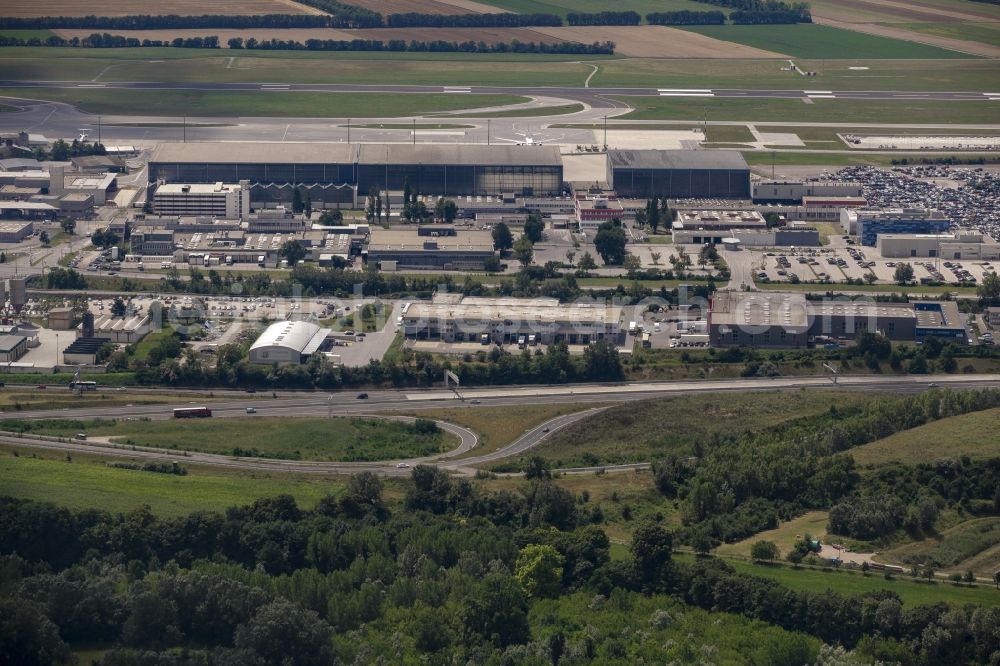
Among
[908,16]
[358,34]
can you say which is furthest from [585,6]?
[908,16]

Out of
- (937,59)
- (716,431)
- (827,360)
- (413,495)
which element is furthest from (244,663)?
(937,59)

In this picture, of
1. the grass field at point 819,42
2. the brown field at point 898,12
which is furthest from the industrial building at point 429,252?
the brown field at point 898,12

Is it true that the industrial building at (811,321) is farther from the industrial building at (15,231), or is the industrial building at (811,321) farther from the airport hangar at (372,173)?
the industrial building at (15,231)

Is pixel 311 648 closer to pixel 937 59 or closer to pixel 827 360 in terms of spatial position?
pixel 827 360

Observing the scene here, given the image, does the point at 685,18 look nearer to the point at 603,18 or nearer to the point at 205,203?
the point at 603,18

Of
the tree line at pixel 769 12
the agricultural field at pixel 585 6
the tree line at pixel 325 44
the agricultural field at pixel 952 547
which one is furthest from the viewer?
the tree line at pixel 769 12
